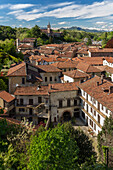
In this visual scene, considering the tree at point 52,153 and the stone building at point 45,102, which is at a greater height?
the tree at point 52,153

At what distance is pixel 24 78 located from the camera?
127 ft

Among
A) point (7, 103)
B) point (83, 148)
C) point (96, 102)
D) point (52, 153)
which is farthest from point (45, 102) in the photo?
point (52, 153)

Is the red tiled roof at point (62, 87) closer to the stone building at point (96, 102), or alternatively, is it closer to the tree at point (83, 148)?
the stone building at point (96, 102)

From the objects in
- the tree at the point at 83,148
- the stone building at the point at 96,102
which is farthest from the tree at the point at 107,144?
the stone building at the point at 96,102

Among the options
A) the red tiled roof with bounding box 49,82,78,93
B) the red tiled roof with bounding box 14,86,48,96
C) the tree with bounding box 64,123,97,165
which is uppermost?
the red tiled roof with bounding box 49,82,78,93

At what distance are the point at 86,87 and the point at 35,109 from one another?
35.0 ft

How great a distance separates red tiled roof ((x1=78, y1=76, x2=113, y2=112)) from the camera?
2572cm

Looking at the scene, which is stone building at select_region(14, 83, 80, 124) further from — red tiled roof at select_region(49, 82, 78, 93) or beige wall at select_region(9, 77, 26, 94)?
beige wall at select_region(9, 77, 26, 94)

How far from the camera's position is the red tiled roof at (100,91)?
1013 inches

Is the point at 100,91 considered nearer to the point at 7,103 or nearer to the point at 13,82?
the point at 7,103

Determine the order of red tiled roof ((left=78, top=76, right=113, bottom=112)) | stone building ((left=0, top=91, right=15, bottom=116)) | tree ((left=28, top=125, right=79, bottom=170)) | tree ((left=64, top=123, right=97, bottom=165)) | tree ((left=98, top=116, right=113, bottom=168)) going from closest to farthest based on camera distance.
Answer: tree ((left=28, top=125, right=79, bottom=170)), tree ((left=64, top=123, right=97, bottom=165)), tree ((left=98, top=116, right=113, bottom=168)), red tiled roof ((left=78, top=76, right=113, bottom=112)), stone building ((left=0, top=91, right=15, bottom=116))

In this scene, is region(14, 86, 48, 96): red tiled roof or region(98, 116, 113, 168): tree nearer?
region(98, 116, 113, 168): tree

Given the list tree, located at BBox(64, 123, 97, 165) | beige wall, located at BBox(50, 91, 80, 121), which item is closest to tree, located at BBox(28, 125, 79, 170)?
tree, located at BBox(64, 123, 97, 165)

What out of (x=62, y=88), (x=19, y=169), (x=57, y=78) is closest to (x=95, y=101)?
(x=62, y=88)
